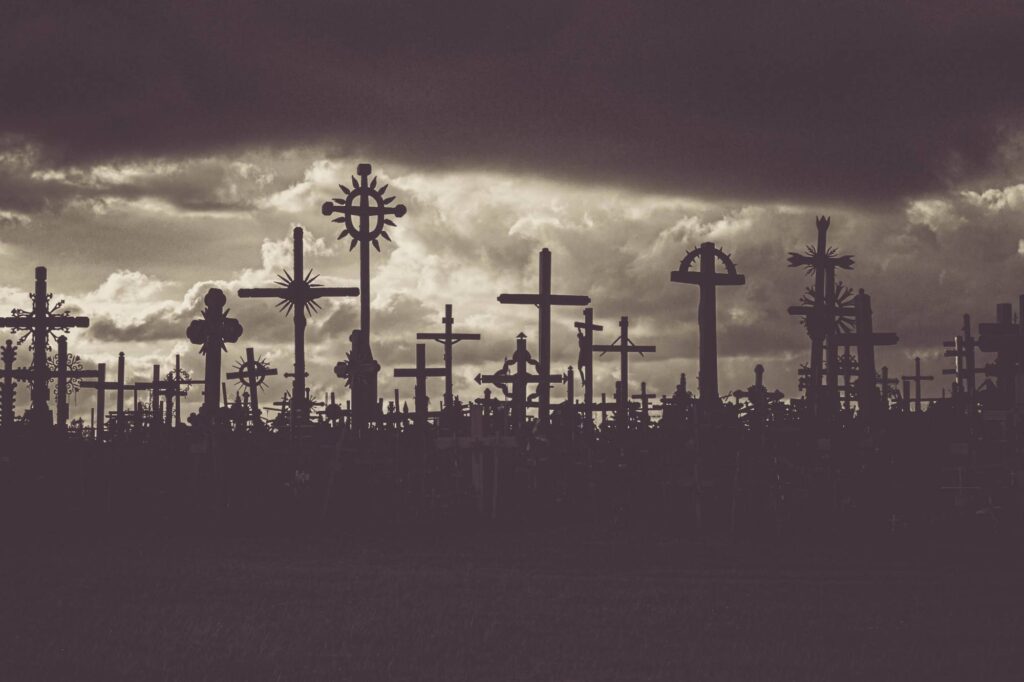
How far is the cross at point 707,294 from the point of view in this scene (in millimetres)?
28719

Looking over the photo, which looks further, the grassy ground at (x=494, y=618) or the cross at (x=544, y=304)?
→ the cross at (x=544, y=304)

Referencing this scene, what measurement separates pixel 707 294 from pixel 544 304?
25.8 feet

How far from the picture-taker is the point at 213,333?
29938 mm

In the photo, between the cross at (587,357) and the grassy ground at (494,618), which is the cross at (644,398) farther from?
the grassy ground at (494,618)

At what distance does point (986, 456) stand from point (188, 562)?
13.9m

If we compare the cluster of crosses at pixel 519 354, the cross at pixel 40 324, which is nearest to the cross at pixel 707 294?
the cluster of crosses at pixel 519 354

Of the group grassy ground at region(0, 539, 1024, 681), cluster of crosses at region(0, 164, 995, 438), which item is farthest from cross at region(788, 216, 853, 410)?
grassy ground at region(0, 539, 1024, 681)

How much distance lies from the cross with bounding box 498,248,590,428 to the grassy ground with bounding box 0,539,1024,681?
14.1m

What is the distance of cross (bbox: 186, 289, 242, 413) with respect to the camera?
29.9 m

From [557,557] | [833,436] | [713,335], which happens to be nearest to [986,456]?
[833,436]

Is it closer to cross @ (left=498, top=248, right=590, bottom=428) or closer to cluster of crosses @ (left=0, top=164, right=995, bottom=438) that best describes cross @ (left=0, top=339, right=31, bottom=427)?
cluster of crosses @ (left=0, top=164, right=995, bottom=438)

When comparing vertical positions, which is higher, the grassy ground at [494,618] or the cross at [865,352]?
the cross at [865,352]

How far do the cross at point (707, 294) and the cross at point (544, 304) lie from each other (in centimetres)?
743

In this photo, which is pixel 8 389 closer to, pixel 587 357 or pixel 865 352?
pixel 587 357
